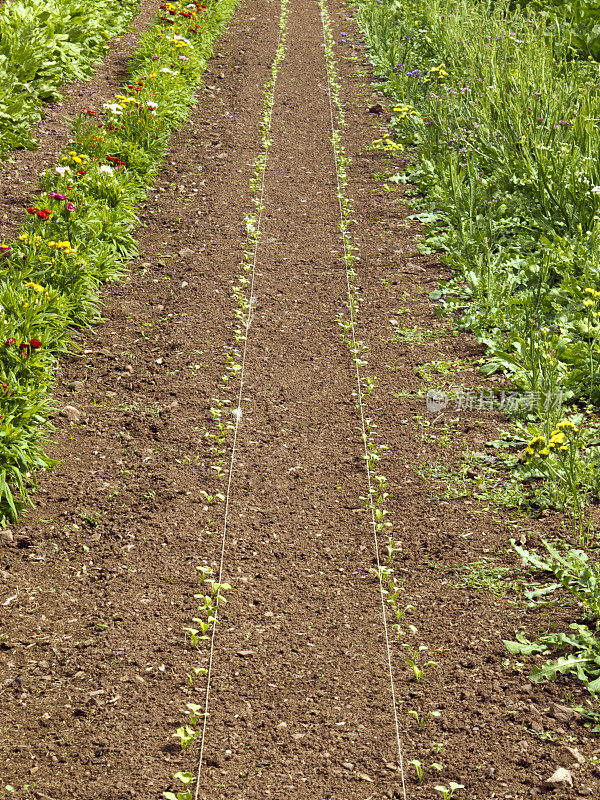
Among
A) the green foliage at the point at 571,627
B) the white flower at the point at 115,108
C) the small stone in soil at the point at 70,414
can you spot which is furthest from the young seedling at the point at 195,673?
the white flower at the point at 115,108

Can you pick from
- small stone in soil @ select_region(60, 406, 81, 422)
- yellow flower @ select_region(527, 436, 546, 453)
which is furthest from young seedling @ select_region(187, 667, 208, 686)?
small stone in soil @ select_region(60, 406, 81, 422)

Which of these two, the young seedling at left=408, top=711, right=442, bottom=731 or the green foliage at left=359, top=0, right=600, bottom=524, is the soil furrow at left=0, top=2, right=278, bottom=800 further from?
the green foliage at left=359, top=0, right=600, bottom=524

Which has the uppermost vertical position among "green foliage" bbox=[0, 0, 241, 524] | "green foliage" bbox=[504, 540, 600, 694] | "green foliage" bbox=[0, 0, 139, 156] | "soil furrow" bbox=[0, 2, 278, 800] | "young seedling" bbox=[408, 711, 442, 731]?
"green foliage" bbox=[0, 0, 139, 156]

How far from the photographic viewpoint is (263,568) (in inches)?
125

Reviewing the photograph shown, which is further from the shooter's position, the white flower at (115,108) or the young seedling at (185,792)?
the white flower at (115,108)

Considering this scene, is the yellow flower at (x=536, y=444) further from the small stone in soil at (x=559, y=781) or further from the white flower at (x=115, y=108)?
the white flower at (x=115, y=108)

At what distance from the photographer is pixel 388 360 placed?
4.42 meters

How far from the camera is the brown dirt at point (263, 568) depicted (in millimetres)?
2473

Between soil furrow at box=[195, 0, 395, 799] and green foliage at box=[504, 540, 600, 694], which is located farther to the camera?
green foliage at box=[504, 540, 600, 694]

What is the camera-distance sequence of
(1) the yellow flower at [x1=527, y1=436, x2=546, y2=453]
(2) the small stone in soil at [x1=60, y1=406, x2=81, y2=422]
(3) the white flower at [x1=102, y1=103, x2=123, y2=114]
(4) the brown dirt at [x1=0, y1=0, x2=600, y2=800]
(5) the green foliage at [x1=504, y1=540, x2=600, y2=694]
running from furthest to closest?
1. (3) the white flower at [x1=102, y1=103, x2=123, y2=114]
2. (2) the small stone in soil at [x1=60, y1=406, x2=81, y2=422]
3. (1) the yellow flower at [x1=527, y1=436, x2=546, y2=453]
4. (5) the green foliage at [x1=504, y1=540, x2=600, y2=694]
5. (4) the brown dirt at [x1=0, y1=0, x2=600, y2=800]

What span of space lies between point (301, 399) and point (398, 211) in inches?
97.7

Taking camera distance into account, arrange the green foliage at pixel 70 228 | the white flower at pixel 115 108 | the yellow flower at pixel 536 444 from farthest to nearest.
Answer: the white flower at pixel 115 108 < the green foliage at pixel 70 228 < the yellow flower at pixel 536 444

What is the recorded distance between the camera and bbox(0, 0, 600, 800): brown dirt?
2.47 m

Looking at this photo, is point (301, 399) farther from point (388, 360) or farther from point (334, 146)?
point (334, 146)
